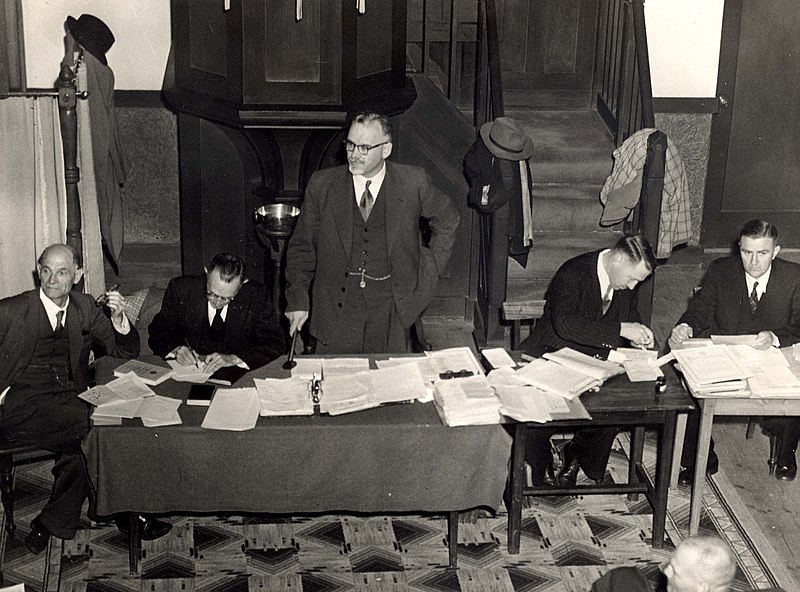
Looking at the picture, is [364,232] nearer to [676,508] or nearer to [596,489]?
[596,489]

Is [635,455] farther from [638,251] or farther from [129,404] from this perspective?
[129,404]

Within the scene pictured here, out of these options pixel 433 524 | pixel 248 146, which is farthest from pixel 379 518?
pixel 248 146

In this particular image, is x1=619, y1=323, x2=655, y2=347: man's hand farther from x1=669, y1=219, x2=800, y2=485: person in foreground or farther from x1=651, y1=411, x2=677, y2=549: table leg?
x1=651, y1=411, x2=677, y2=549: table leg

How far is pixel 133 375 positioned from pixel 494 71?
3606 millimetres

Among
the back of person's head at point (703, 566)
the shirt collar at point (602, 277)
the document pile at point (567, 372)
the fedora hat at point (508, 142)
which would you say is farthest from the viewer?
the fedora hat at point (508, 142)

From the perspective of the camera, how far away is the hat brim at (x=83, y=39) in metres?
7.34

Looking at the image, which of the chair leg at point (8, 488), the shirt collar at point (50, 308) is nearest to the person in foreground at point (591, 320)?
the shirt collar at point (50, 308)

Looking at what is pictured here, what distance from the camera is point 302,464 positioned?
4570mm

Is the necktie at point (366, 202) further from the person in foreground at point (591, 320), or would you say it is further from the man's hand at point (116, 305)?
the man's hand at point (116, 305)

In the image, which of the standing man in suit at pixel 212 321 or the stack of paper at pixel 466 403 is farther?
the standing man in suit at pixel 212 321

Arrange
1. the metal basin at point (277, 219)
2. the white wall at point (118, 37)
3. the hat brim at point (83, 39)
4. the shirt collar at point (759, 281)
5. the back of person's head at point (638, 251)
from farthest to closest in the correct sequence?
the white wall at point (118, 37) → the hat brim at point (83, 39) → the metal basin at point (277, 219) → the shirt collar at point (759, 281) → the back of person's head at point (638, 251)

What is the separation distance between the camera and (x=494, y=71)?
7.37 metres

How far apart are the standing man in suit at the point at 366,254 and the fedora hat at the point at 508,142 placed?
53.8 inches

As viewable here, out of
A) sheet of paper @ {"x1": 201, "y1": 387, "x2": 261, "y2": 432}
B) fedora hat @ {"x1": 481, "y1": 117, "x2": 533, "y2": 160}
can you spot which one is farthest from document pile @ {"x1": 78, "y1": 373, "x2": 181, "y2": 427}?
fedora hat @ {"x1": 481, "y1": 117, "x2": 533, "y2": 160}
